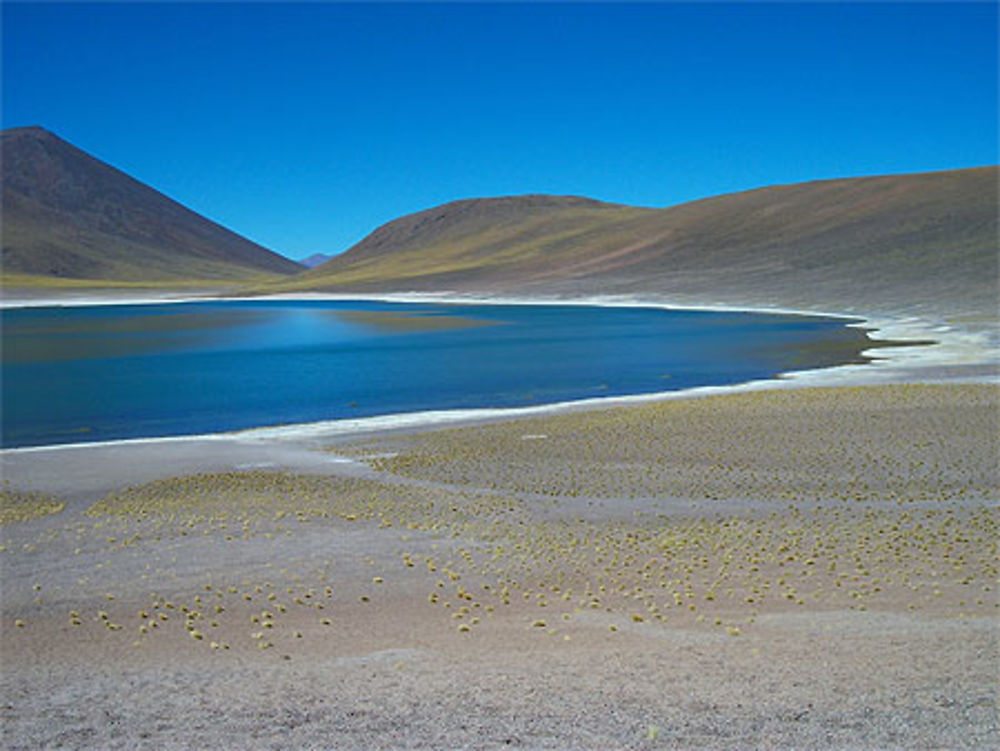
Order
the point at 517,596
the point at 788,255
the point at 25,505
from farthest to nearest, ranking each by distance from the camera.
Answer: the point at 788,255 < the point at 25,505 < the point at 517,596

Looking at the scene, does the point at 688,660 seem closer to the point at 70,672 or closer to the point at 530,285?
the point at 70,672

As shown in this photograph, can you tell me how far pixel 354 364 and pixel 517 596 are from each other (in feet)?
123

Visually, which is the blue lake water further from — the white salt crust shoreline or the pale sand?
the pale sand

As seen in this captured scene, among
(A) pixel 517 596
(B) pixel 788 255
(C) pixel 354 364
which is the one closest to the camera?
(A) pixel 517 596

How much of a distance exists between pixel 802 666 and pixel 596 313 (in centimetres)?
8641

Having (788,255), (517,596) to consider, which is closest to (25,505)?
(517,596)

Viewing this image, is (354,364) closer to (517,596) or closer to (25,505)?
(25,505)

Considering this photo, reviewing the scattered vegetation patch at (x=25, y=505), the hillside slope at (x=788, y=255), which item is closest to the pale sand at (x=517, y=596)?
the scattered vegetation patch at (x=25, y=505)

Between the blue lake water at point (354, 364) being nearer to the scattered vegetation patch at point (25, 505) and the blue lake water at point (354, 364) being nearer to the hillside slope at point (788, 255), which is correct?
the scattered vegetation patch at point (25, 505)

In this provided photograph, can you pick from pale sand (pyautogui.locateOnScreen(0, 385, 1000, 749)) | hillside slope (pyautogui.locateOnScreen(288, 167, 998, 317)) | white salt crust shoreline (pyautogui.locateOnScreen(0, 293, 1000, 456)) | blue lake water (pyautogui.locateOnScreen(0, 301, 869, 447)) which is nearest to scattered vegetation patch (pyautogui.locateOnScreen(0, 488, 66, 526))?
pale sand (pyautogui.locateOnScreen(0, 385, 1000, 749))

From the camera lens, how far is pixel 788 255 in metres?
112

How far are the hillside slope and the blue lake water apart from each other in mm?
13331

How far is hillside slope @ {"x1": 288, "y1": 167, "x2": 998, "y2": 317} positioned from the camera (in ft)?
292

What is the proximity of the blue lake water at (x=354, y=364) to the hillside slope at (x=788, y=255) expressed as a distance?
1333 centimetres
